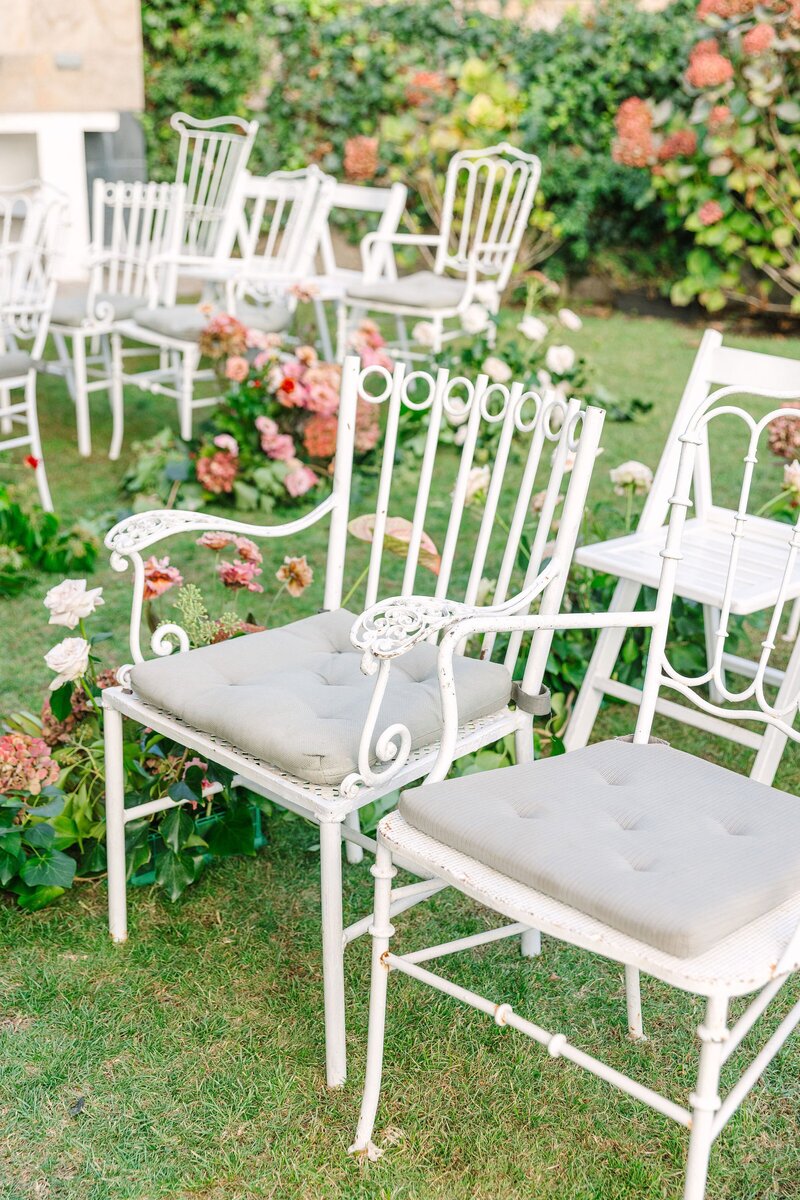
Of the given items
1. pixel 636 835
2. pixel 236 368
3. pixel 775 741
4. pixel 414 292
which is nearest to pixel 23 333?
pixel 236 368

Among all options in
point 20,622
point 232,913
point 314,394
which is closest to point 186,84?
point 314,394

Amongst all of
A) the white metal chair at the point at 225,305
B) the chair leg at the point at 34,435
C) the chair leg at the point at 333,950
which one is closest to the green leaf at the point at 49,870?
the chair leg at the point at 333,950

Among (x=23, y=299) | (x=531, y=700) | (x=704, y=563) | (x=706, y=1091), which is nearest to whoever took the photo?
(x=706, y=1091)

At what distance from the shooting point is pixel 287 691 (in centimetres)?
174

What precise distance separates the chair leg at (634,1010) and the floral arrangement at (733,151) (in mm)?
5678

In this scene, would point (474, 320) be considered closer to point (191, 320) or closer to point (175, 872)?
point (191, 320)

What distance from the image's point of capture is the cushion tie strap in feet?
6.09

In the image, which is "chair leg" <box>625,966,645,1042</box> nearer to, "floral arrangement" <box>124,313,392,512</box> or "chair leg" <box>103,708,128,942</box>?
"chair leg" <box>103,708,128,942</box>

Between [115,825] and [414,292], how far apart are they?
335cm

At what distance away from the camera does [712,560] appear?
2391 millimetres

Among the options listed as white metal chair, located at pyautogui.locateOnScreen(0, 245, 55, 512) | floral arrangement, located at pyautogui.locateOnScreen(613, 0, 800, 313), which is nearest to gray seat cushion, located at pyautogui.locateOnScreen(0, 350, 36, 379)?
white metal chair, located at pyautogui.locateOnScreen(0, 245, 55, 512)

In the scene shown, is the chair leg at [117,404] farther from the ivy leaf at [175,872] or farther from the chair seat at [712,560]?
the ivy leaf at [175,872]

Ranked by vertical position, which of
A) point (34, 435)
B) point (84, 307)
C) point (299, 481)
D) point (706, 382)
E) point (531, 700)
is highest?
point (706, 382)

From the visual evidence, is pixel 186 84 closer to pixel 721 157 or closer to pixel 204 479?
pixel 721 157
